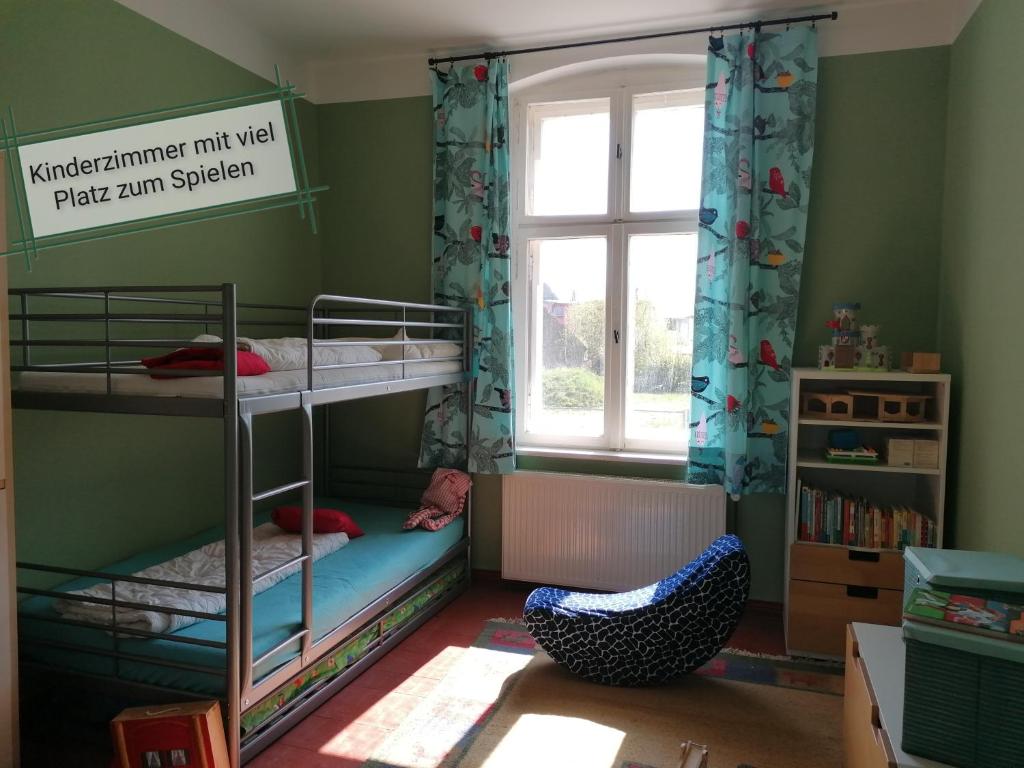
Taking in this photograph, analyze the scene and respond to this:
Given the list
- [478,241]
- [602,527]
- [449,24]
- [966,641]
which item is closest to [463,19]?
[449,24]

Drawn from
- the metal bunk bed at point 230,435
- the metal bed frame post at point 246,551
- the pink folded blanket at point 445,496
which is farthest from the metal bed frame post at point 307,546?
the pink folded blanket at point 445,496

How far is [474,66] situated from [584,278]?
4.08ft

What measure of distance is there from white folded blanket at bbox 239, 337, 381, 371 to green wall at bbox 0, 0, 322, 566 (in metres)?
0.81

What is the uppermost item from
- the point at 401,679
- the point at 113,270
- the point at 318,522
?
the point at 113,270

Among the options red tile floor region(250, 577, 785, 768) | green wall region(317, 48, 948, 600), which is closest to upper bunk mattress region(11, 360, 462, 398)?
red tile floor region(250, 577, 785, 768)

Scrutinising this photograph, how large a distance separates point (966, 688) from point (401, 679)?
6.83ft

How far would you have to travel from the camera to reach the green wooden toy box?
57.4 inches

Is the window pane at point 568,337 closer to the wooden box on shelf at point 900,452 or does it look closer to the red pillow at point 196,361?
the wooden box on shelf at point 900,452

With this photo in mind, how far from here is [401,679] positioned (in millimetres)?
2951

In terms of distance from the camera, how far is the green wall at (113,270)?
8.50 ft

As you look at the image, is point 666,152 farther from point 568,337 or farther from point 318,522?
point 318,522

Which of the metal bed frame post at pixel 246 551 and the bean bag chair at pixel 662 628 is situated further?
the bean bag chair at pixel 662 628

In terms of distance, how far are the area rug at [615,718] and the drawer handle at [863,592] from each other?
32 cm

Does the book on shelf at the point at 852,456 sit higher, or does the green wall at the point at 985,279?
the green wall at the point at 985,279
